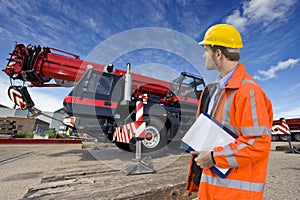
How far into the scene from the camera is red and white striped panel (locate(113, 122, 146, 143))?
9.68ft

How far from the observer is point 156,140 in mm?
4172

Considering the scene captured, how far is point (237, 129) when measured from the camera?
848mm

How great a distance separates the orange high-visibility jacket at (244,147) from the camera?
28.9 inches

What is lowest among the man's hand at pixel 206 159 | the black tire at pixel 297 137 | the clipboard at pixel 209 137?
the man's hand at pixel 206 159

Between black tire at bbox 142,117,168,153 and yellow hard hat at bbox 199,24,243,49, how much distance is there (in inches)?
125

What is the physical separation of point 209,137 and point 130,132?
266cm

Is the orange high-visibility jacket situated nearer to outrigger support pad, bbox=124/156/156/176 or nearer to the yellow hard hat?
the yellow hard hat

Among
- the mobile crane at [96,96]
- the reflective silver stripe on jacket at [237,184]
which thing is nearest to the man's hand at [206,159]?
the reflective silver stripe on jacket at [237,184]

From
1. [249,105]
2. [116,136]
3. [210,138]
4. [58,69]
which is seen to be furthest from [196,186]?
[58,69]

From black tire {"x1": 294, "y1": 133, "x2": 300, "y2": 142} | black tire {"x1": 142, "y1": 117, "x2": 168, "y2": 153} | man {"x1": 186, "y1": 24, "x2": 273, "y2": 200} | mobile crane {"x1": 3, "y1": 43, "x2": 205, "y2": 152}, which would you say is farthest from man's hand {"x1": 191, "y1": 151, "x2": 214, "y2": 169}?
black tire {"x1": 294, "y1": 133, "x2": 300, "y2": 142}

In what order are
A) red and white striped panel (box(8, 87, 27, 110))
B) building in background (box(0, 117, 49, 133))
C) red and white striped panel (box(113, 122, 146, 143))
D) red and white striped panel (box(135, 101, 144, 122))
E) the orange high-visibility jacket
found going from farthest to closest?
building in background (box(0, 117, 49, 133)) < red and white striped panel (box(8, 87, 27, 110)) < red and white striped panel (box(135, 101, 144, 122)) < red and white striped panel (box(113, 122, 146, 143)) < the orange high-visibility jacket

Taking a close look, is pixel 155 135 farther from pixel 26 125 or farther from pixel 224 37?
pixel 26 125

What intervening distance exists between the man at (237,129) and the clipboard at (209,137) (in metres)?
0.04

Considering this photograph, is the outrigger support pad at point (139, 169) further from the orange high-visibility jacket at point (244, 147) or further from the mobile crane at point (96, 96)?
the orange high-visibility jacket at point (244, 147)
